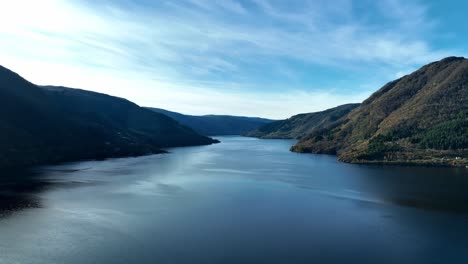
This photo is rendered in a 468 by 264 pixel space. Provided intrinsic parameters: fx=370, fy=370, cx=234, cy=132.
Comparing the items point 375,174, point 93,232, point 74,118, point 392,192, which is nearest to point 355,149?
point 375,174

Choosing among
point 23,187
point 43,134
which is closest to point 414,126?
point 23,187

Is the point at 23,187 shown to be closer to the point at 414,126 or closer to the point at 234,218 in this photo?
the point at 234,218

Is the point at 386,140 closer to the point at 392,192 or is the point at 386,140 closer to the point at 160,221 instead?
the point at 392,192

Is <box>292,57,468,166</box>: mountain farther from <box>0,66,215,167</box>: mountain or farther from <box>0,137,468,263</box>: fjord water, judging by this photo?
<box>0,66,215,167</box>: mountain

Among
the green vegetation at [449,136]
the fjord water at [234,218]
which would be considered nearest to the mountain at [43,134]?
the fjord water at [234,218]

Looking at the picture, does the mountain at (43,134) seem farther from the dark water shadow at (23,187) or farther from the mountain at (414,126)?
the mountain at (414,126)

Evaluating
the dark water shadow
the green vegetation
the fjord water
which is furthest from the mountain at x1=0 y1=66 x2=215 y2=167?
the green vegetation
